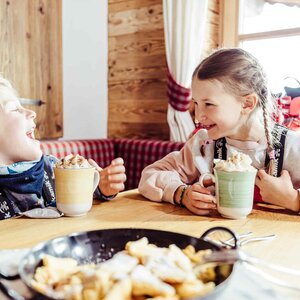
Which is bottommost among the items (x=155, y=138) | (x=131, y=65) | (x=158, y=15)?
(x=155, y=138)

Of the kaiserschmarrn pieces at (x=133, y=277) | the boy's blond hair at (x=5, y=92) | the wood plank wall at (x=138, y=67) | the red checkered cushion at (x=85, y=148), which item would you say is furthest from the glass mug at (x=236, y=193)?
the wood plank wall at (x=138, y=67)

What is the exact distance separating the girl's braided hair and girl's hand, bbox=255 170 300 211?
13 cm

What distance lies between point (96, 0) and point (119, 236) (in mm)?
3210

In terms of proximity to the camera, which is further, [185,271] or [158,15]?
[158,15]

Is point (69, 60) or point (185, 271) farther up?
point (69, 60)

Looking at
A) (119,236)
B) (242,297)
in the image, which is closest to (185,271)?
(242,297)

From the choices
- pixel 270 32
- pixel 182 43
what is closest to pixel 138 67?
pixel 182 43

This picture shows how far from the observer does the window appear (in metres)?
2.75

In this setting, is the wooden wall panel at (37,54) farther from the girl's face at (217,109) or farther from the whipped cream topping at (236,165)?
the whipped cream topping at (236,165)

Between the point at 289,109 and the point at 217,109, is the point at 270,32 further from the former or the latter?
the point at 217,109

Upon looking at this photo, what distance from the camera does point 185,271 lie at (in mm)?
499

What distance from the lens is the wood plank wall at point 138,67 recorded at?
322 cm

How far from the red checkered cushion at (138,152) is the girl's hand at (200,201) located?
161 cm

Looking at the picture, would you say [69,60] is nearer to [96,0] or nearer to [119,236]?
[96,0]
